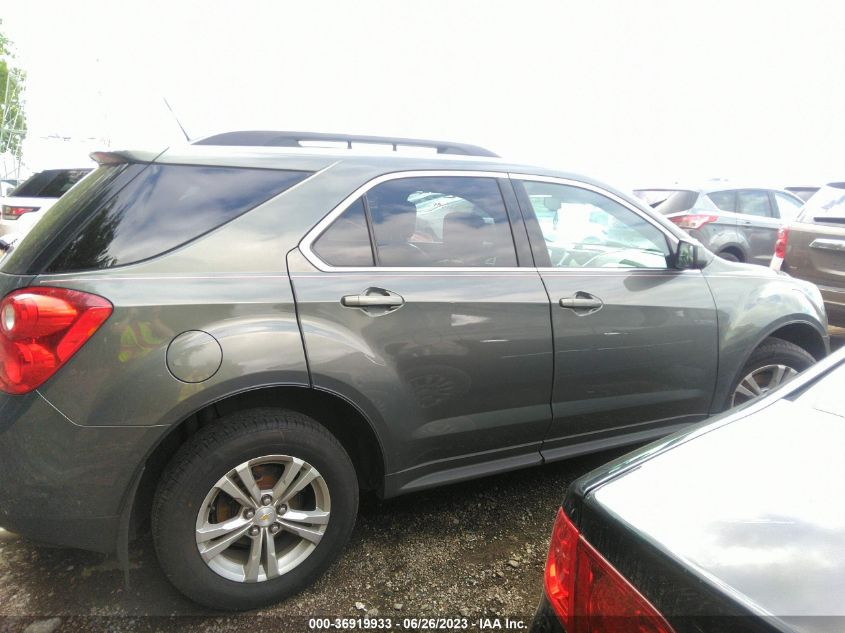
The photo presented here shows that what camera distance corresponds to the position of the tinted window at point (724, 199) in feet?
26.2

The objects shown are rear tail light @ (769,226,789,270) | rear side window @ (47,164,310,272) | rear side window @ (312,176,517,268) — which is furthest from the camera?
rear tail light @ (769,226,789,270)

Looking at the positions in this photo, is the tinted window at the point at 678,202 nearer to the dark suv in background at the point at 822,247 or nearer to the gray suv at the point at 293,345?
the dark suv in background at the point at 822,247

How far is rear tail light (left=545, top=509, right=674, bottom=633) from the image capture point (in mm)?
958

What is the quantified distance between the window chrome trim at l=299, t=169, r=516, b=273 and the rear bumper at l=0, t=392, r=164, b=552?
0.81m

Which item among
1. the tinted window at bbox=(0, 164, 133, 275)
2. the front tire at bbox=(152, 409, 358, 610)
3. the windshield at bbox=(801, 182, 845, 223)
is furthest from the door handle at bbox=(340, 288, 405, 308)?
the windshield at bbox=(801, 182, 845, 223)

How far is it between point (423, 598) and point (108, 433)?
130 centimetres

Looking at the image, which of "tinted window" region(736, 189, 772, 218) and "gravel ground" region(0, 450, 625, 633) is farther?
"tinted window" region(736, 189, 772, 218)

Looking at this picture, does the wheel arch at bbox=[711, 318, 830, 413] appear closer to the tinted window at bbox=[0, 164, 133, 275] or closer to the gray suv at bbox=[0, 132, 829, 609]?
the gray suv at bbox=[0, 132, 829, 609]

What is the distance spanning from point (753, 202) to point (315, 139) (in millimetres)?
7983

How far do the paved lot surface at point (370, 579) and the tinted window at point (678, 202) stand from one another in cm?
624

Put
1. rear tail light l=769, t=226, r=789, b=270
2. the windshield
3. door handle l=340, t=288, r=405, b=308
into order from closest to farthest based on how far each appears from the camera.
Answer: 1. door handle l=340, t=288, r=405, b=308
2. the windshield
3. rear tail light l=769, t=226, r=789, b=270

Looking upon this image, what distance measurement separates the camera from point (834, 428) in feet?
4.62

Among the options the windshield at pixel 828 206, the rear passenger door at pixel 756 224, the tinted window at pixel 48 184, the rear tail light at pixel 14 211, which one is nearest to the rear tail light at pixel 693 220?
the rear passenger door at pixel 756 224

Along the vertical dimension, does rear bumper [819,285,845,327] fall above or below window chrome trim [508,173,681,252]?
below
